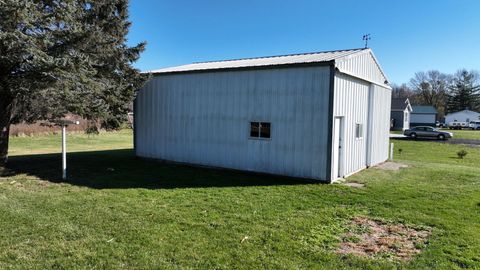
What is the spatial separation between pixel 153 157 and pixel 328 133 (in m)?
7.79

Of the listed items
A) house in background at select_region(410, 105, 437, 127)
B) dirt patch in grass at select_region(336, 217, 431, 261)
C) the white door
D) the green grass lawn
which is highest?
house in background at select_region(410, 105, 437, 127)

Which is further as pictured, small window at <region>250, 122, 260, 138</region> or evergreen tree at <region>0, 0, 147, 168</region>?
small window at <region>250, 122, 260, 138</region>

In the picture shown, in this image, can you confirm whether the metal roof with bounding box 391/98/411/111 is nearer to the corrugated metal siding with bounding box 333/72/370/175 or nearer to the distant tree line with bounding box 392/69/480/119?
the distant tree line with bounding box 392/69/480/119

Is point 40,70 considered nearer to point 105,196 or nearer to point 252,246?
point 105,196

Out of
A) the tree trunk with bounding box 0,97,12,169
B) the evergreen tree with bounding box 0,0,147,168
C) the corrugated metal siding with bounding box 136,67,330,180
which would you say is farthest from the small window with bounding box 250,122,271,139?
the tree trunk with bounding box 0,97,12,169

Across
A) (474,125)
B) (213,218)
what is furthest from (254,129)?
(474,125)

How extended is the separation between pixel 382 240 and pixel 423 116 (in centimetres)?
5974

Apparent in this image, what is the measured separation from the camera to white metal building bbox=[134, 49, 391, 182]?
10.0 metres

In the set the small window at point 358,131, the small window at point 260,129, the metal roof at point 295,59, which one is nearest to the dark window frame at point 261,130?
the small window at point 260,129

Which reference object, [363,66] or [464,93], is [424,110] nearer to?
[464,93]

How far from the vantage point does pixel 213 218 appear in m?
6.21

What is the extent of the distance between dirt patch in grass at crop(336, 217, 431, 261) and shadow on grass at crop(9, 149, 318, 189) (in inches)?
152

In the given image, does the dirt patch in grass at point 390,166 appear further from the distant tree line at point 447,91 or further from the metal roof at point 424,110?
the distant tree line at point 447,91

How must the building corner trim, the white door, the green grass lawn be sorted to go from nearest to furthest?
1. the green grass lawn
2. the building corner trim
3. the white door
